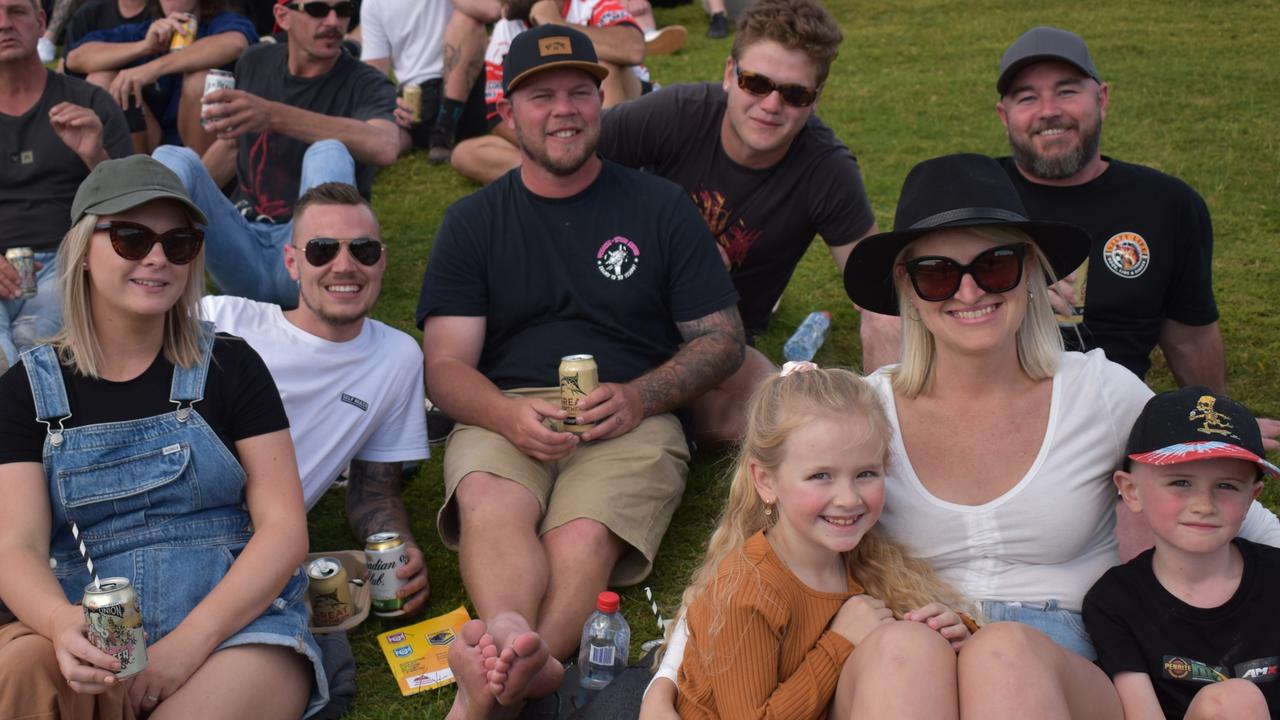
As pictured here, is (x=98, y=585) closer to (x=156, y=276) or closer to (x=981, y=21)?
(x=156, y=276)

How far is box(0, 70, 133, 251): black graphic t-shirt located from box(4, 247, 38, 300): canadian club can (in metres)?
0.57

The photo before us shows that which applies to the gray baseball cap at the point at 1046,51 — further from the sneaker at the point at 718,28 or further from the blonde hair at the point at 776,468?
the sneaker at the point at 718,28

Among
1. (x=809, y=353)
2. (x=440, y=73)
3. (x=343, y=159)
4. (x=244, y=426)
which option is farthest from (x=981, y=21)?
(x=244, y=426)

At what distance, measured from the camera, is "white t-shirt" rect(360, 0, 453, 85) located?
948 centimetres

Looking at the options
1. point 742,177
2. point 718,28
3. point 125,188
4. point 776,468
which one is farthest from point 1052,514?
point 718,28

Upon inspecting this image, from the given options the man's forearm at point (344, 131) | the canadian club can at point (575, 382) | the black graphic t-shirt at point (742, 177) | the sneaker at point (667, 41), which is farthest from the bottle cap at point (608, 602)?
the sneaker at point (667, 41)

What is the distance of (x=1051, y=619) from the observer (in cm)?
330

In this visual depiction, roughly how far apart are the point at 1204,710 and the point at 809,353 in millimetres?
3739

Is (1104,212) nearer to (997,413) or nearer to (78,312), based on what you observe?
(997,413)

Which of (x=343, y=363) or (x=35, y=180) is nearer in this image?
(x=343, y=363)

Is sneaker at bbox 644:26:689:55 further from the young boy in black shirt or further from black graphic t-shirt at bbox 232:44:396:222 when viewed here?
the young boy in black shirt

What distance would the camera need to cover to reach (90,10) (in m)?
8.82

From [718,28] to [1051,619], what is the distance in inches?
443

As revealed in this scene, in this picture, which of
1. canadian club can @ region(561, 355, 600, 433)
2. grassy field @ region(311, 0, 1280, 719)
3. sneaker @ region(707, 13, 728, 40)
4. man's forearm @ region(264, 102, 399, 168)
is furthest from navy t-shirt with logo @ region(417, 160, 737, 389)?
sneaker @ region(707, 13, 728, 40)
